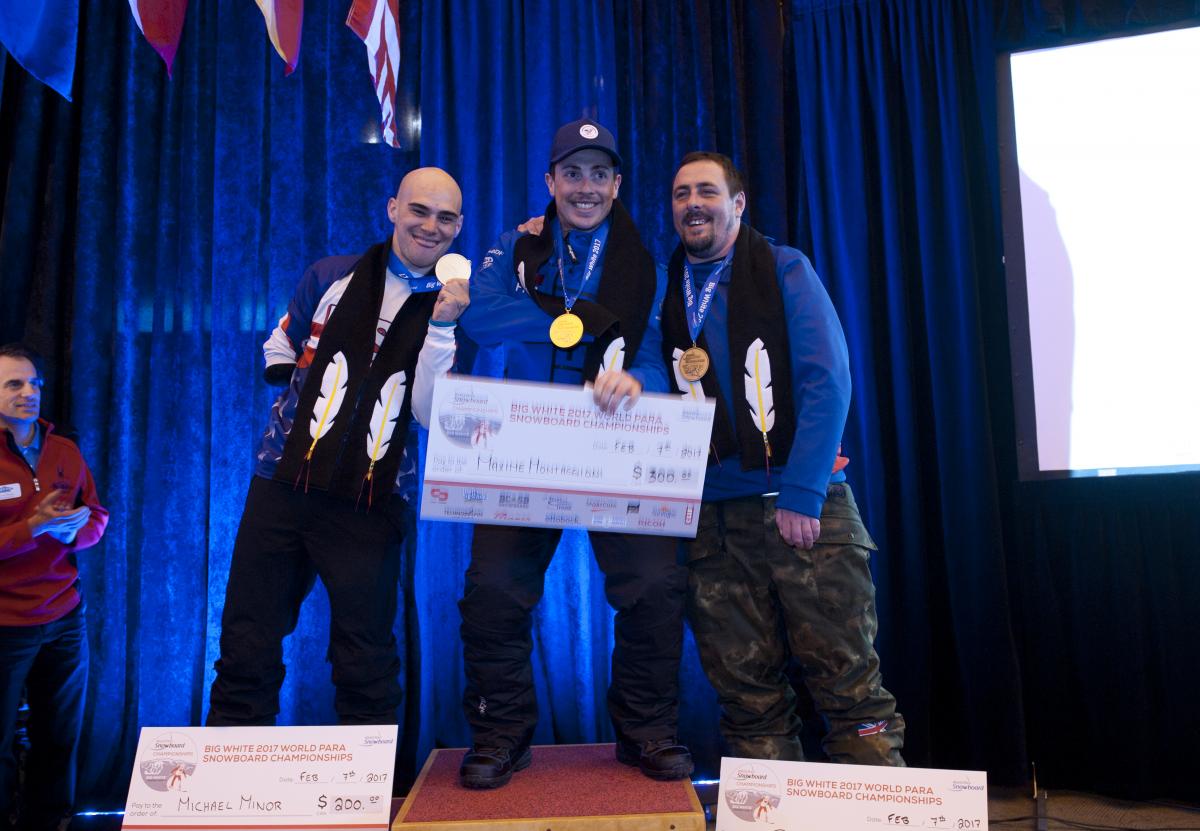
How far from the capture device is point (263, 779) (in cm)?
187

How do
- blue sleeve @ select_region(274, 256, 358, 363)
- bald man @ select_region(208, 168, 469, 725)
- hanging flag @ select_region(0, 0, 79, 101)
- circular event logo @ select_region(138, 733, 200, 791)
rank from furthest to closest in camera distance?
hanging flag @ select_region(0, 0, 79, 101) → blue sleeve @ select_region(274, 256, 358, 363) → bald man @ select_region(208, 168, 469, 725) → circular event logo @ select_region(138, 733, 200, 791)

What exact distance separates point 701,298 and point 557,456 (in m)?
0.65

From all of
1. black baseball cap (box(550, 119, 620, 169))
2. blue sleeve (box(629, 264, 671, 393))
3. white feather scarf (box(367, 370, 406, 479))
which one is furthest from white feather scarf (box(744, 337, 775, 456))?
white feather scarf (box(367, 370, 406, 479))

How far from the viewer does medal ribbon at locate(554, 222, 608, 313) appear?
7.72 ft

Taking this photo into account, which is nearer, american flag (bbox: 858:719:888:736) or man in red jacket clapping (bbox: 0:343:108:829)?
american flag (bbox: 858:719:888:736)

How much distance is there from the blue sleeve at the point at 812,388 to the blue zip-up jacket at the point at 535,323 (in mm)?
366

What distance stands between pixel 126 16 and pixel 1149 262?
4.02 m

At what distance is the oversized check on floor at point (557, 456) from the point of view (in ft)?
6.77

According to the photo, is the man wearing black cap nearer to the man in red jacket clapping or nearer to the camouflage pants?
the camouflage pants

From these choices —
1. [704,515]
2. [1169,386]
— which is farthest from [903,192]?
[704,515]

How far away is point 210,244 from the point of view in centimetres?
339

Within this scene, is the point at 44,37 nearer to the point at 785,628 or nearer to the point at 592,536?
the point at 592,536

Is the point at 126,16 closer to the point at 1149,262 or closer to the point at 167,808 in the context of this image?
the point at 167,808

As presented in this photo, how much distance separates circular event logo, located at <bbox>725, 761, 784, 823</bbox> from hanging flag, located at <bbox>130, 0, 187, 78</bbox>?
2784 millimetres
